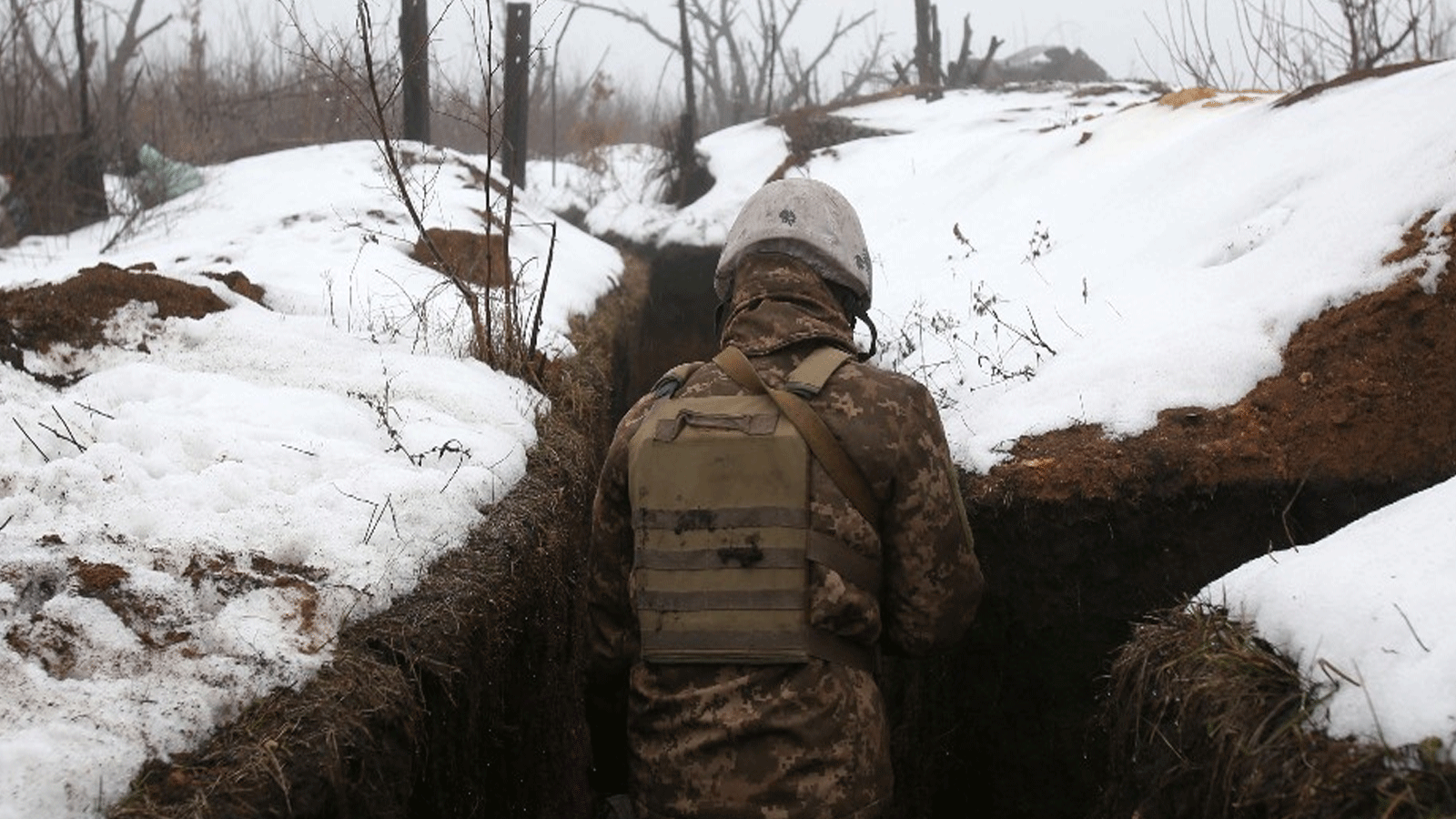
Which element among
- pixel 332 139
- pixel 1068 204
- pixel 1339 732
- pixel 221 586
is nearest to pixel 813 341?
pixel 1339 732

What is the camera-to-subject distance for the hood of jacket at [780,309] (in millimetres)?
2631

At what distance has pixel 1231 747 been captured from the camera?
7.18 ft

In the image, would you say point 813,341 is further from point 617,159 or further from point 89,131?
point 617,159

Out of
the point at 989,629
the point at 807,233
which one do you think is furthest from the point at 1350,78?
the point at 807,233

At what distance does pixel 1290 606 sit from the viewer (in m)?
2.23

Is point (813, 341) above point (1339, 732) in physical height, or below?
above

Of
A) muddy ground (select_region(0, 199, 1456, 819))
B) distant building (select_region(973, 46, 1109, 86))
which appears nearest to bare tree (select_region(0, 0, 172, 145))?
muddy ground (select_region(0, 199, 1456, 819))

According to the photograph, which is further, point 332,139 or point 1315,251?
point 332,139

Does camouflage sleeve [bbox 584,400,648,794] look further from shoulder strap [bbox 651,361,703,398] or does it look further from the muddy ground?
the muddy ground

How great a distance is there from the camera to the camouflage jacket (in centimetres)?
236

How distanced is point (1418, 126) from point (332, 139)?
1677 cm

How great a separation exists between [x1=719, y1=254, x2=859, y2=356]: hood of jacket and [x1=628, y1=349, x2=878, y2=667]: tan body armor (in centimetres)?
17

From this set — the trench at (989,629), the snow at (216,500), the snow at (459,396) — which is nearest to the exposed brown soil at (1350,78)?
the snow at (459,396)

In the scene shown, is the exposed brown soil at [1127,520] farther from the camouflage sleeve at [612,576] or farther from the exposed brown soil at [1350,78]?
the exposed brown soil at [1350,78]
